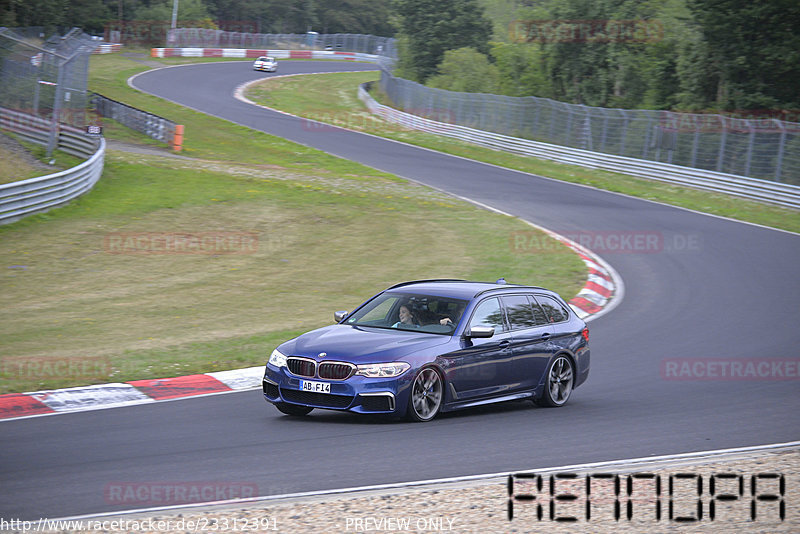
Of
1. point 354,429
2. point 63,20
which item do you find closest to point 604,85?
point 354,429

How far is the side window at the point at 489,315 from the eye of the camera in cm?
1034

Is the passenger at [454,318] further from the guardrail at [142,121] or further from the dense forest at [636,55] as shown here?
the dense forest at [636,55]

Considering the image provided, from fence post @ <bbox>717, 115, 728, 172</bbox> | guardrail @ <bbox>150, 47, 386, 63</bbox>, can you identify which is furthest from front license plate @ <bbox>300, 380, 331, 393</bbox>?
guardrail @ <bbox>150, 47, 386, 63</bbox>

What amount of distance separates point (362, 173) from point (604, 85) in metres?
23.2

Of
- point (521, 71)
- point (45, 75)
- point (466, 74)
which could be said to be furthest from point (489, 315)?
point (466, 74)

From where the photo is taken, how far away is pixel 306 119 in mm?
50781

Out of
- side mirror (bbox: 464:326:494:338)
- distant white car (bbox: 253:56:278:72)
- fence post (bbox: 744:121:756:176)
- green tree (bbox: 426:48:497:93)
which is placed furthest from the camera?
distant white car (bbox: 253:56:278:72)

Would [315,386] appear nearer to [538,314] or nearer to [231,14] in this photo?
[538,314]

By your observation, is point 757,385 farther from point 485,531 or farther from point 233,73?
point 233,73

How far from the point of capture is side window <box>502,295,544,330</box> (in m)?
10.8

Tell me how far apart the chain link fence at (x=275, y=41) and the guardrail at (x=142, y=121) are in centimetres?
4873

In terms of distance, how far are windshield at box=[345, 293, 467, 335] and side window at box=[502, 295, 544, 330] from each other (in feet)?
2.46

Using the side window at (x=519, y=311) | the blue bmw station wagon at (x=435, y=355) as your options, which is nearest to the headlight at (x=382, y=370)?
the blue bmw station wagon at (x=435, y=355)

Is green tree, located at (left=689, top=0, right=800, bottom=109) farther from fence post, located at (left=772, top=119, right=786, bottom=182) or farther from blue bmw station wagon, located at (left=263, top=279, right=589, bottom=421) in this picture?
blue bmw station wagon, located at (left=263, top=279, right=589, bottom=421)
